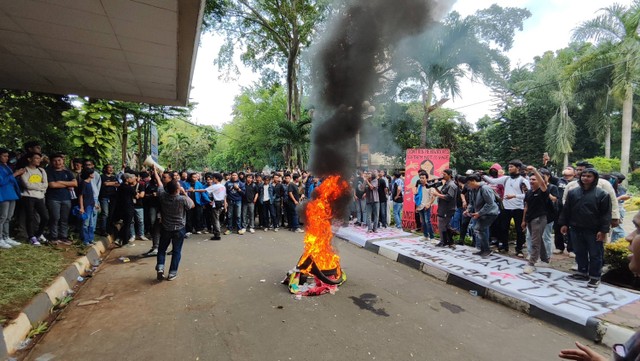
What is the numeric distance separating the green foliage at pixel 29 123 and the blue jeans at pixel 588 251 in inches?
542

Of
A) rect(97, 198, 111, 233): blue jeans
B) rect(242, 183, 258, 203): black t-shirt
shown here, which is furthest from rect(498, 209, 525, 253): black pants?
rect(97, 198, 111, 233): blue jeans

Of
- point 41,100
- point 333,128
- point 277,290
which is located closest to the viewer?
point 277,290

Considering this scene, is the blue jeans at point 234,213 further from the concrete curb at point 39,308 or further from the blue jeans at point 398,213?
the blue jeans at point 398,213

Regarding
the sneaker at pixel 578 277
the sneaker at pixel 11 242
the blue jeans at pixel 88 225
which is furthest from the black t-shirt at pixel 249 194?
the sneaker at pixel 578 277

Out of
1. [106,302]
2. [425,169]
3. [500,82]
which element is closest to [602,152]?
[500,82]

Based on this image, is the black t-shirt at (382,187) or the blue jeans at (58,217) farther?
the black t-shirt at (382,187)

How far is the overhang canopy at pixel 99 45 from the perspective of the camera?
480 centimetres

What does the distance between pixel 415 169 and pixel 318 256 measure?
5.98 meters

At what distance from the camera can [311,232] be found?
551 centimetres

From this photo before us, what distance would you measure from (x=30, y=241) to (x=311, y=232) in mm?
5696

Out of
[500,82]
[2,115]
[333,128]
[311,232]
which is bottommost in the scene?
[311,232]

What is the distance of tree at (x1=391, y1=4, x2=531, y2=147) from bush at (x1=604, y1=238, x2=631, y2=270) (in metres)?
8.24

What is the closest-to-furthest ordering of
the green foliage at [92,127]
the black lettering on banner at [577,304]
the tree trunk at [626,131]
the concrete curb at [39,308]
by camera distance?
the concrete curb at [39,308] → the black lettering on banner at [577,304] → the green foliage at [92,127] → the tree trunk at [626,131]

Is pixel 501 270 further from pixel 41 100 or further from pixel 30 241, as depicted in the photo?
pixel 41 100
